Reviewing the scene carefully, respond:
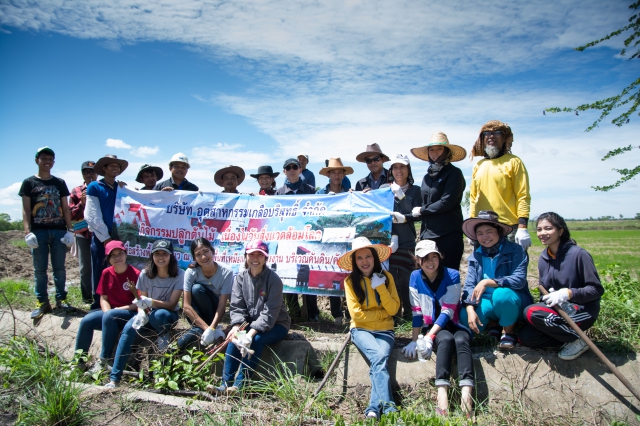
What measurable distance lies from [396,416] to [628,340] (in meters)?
2.72

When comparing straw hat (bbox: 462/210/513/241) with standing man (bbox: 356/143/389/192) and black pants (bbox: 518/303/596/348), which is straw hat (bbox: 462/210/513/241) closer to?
black pants (bbox: 518/303/596/348)

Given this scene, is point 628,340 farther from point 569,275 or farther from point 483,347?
point 483,347

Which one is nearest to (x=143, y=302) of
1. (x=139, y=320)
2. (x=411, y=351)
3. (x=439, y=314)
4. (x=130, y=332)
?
(x=139, y=320)

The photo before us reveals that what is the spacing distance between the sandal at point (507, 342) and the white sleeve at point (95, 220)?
5.59 m

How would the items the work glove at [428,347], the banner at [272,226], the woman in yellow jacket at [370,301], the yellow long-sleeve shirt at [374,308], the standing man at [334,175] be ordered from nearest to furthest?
the work glove at [428,347]
the woman in yellow jacket at [370,301]
the yellow long-sleeve shirt at [374,308]
the banner at [272,226]
the standing man at [334,175]

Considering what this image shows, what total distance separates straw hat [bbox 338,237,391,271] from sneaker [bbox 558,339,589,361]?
2.02 m

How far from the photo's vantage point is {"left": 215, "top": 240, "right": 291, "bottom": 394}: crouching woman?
182 inches

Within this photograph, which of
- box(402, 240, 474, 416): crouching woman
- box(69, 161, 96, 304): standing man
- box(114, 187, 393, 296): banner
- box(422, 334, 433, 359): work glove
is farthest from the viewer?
box(69, 161, 96, 304): standing man

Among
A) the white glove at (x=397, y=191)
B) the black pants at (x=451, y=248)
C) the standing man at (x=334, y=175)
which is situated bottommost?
the black pants at (x=451, y=248)

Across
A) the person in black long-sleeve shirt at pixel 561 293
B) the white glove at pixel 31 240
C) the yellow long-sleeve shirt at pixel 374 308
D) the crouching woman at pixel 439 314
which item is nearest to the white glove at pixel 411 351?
the crouching woman at pixel 439 314

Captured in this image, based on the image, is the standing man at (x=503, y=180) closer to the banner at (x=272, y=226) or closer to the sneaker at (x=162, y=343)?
the banner at (x=272, y=226)

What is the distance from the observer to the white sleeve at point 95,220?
6.45m

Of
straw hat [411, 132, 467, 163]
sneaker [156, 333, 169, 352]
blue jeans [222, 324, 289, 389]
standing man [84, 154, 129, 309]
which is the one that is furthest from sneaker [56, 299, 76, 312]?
straw hat [411, 132, 467, 163]

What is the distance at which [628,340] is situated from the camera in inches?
172
